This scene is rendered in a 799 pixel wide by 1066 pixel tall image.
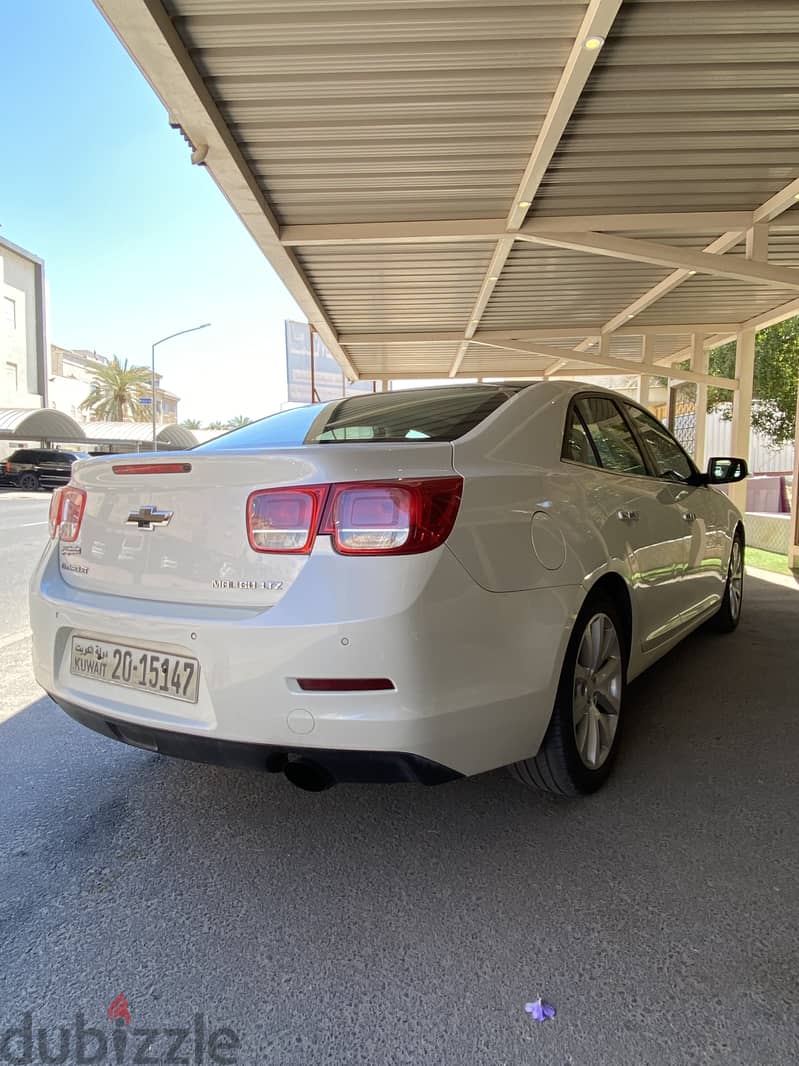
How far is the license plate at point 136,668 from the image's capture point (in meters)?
1.92

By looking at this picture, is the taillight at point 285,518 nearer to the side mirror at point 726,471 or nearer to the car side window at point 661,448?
the car side window at point 661,448

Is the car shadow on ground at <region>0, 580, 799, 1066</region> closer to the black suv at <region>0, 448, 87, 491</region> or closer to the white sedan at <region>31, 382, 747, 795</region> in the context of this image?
the white sedan at <region>31, 382, 747, 795</region>

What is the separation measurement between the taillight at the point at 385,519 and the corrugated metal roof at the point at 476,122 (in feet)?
11.1

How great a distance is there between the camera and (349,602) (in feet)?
5.68

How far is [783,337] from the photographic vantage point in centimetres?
1575

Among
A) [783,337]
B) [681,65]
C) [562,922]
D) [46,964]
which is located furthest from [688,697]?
[783,337]

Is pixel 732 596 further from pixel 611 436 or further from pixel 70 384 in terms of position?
pixel 70 384

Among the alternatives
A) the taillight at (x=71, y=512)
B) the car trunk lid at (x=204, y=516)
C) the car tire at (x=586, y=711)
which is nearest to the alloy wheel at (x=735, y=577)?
the car tire at (x=586, y=711)

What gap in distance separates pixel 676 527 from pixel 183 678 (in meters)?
2.60

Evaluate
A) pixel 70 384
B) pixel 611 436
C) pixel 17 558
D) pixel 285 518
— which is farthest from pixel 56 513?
pixel 70 384

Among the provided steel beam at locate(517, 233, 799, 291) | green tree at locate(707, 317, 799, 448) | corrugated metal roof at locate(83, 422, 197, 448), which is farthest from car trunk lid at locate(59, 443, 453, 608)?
corrugated metal roof at locate(83, 422, 197, 448)

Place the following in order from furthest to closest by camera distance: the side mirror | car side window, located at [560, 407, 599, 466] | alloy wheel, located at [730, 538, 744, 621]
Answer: alloy wheel, located at [730, 538, 744, 621], the side mirror, car side window, located at [560, 407, 599, 466]

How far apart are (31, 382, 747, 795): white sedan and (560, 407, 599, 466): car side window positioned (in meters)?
0.03

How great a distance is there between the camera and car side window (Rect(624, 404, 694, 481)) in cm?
353
